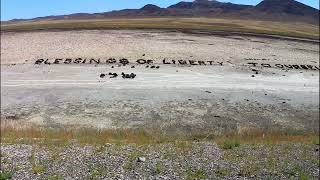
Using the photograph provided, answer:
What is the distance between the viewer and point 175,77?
37344 millimetres

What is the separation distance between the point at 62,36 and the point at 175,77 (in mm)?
22387

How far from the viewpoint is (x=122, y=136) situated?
2395 centimetres

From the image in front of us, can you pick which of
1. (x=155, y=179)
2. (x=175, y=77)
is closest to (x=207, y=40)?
(x=175, y=77)

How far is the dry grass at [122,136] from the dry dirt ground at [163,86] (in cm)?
113

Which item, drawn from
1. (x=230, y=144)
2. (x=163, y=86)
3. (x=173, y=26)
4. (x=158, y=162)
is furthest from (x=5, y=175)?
(x=173, y=26)

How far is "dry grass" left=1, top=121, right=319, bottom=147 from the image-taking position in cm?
2170

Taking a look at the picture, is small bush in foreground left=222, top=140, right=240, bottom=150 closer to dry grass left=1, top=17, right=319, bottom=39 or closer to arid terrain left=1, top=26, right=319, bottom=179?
arid terrain left=1, top=26, right=319, bottom=179

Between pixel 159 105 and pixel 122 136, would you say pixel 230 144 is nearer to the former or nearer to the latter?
pixel 122 136

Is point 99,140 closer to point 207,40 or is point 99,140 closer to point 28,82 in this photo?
point 28,82

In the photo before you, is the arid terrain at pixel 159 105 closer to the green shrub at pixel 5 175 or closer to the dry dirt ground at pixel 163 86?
the dry dirt ground at pixel 163 86

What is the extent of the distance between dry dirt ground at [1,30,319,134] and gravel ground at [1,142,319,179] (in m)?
6.56

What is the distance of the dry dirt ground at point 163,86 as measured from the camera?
93.2ft

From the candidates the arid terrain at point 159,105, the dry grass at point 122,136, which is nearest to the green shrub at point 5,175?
the arid terrain at point 159,105

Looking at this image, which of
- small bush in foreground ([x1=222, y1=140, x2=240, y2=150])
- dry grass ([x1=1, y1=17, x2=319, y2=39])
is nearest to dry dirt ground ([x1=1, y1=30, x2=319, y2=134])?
small bush in foreground ([x1=222, y1=140, x2=240, y2=150])
